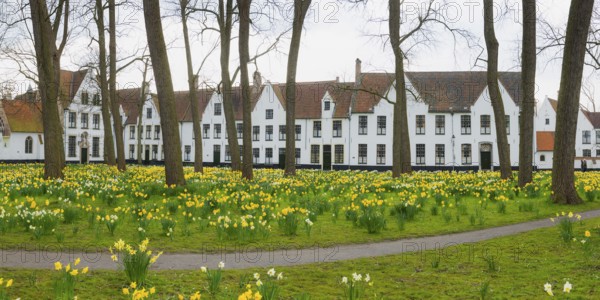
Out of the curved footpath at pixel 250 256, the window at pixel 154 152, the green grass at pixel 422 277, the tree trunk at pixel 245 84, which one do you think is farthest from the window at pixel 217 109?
the green grass at pixel 422 277

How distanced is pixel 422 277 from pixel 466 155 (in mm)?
45327

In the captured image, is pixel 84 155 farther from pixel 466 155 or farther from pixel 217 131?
pixel 466 155

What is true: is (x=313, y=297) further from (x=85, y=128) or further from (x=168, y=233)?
(x=85, y=128)

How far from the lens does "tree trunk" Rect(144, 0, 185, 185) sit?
1341 centimetres

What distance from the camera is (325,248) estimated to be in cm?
729

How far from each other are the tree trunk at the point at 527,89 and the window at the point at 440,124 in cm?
3257

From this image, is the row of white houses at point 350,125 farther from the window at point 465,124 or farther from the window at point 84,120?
the window at point 465,124

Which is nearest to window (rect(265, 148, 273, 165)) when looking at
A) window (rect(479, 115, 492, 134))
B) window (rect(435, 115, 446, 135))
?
window (rect(435, 115, 446, 135))

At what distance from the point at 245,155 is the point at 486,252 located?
12741mm

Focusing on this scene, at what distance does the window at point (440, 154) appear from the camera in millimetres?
48219

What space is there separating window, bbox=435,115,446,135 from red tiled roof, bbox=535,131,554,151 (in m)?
15.9

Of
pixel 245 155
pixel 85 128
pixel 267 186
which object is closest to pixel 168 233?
pixel 267 186

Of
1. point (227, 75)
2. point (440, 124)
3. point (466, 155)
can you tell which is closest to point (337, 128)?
point (440, 124)

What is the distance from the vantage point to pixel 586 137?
68.2 meters
